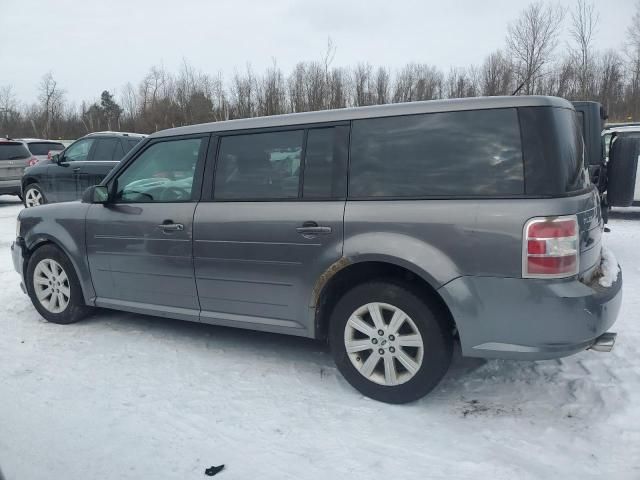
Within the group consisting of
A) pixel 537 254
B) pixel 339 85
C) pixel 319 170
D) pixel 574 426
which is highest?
pixel 339 85

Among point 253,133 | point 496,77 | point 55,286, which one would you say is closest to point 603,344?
point 253,133

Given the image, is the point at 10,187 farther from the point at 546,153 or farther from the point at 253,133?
the point at 546,153

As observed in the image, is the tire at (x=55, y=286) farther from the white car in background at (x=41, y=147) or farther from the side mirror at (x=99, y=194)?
the white car in background at (x=41, y=147)

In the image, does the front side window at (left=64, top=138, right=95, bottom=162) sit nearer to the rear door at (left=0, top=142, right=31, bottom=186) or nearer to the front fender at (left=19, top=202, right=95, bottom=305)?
the rear door at (left=0, top=142, right=31, bottom=186)

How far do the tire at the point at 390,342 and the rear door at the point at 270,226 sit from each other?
0.27 meters

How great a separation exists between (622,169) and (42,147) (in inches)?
652

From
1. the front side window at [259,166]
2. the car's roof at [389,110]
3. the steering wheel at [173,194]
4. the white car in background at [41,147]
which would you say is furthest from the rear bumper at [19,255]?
the white car in background at [41,147]

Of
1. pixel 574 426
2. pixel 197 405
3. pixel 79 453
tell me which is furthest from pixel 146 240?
pixel 574 426

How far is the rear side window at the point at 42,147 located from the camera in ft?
51.3

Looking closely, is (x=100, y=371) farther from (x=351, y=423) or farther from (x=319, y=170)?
(x=319, y=170)

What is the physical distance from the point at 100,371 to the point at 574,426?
3.19 meters

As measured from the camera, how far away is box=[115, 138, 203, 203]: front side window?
155 inches

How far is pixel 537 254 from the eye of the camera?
2639 millimetres

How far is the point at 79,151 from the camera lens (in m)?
10.9
